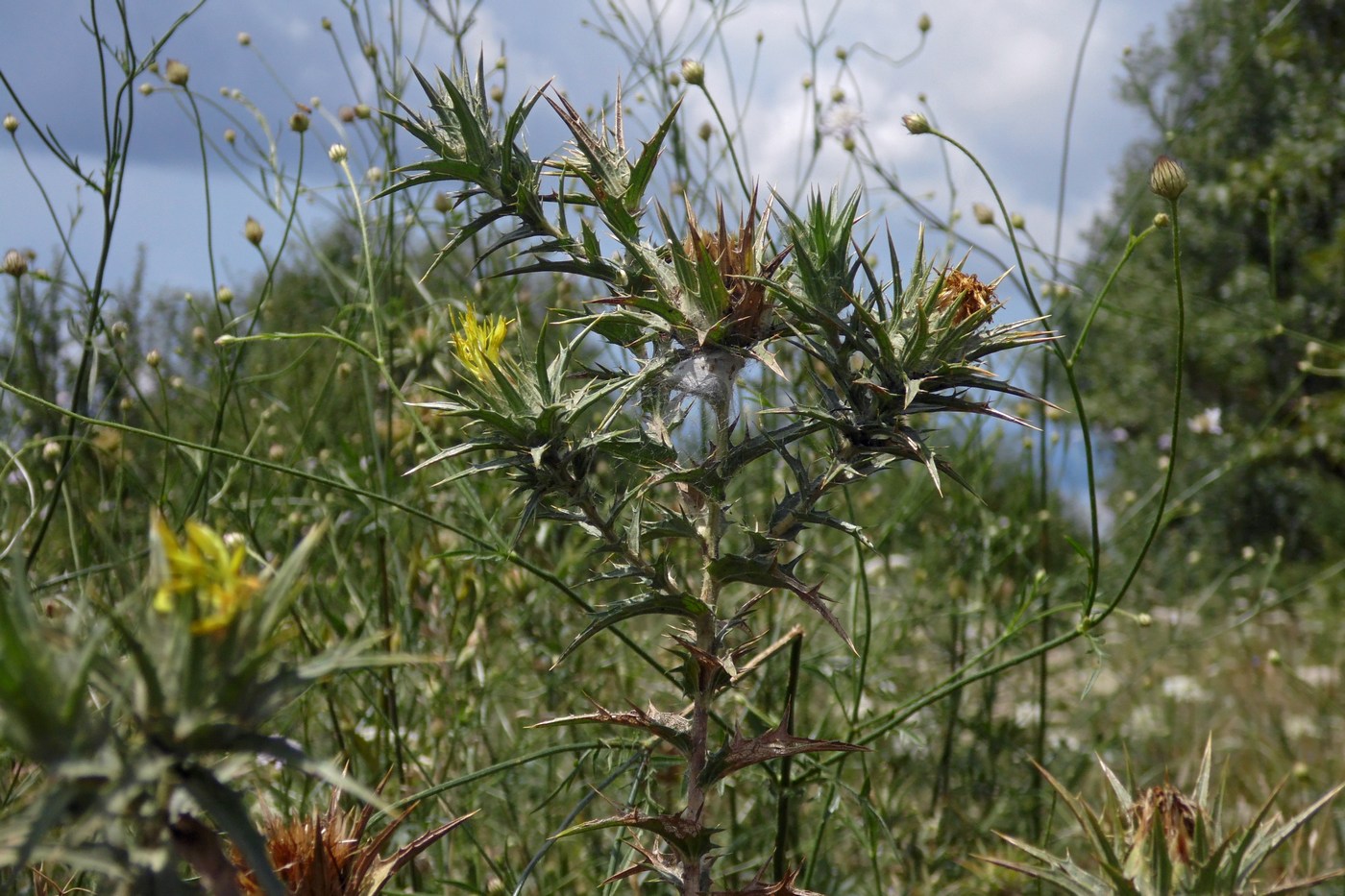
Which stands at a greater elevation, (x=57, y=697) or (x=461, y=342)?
(x=461, y=342)

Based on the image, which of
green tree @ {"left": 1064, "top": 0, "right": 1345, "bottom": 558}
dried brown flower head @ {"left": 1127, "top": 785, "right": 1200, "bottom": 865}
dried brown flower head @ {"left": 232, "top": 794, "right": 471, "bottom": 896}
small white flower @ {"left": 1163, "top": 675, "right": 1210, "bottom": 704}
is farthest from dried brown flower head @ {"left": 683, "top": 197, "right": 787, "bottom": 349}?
green tree @ {"left": 1064, "top": 0, "right": 1345, "bottom": 558}

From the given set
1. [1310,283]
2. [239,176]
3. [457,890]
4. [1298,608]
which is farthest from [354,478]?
[1310,283]

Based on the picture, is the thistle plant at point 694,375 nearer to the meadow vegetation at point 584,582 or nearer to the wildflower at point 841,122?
the meadow vegetation at point 584,582

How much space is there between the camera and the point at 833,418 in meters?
1.06

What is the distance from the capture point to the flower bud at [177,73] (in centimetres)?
233

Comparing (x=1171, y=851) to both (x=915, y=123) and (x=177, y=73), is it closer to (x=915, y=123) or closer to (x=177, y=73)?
(x=915, y=123)

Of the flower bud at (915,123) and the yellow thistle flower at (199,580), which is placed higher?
the flower bud at (915,123)

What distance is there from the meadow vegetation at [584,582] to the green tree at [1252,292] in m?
6.71

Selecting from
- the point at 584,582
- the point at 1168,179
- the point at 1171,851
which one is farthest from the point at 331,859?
the point at 1168,179

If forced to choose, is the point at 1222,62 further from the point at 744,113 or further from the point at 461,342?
the point at 461,342

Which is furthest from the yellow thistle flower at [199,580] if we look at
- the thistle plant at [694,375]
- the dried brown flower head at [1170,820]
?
the dried brown flower head at [1170,820]

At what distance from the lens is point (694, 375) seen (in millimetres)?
1100

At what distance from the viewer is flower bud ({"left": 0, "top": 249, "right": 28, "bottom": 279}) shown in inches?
80.3

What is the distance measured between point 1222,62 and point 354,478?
13.9 metres
